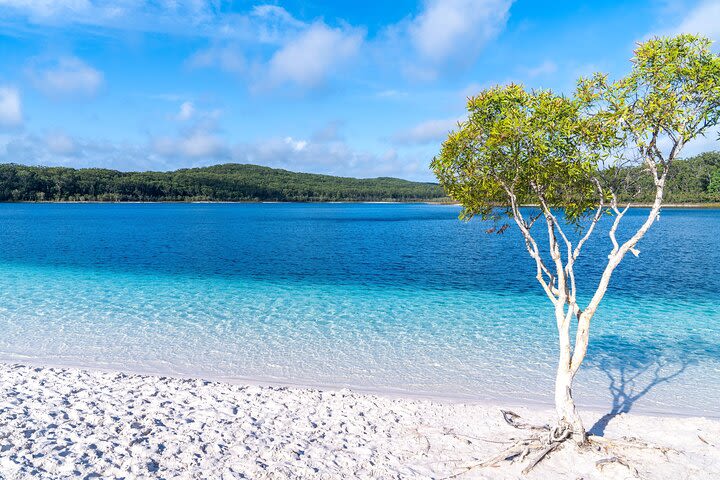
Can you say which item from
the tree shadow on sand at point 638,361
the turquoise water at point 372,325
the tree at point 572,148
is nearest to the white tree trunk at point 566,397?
the tree at point 572,148

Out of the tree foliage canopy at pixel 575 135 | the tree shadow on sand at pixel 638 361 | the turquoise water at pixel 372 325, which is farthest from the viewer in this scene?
the turquoise water at pixel 372 325

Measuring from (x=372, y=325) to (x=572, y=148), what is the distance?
33.2ft

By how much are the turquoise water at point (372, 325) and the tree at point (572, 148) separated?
4.15 metres

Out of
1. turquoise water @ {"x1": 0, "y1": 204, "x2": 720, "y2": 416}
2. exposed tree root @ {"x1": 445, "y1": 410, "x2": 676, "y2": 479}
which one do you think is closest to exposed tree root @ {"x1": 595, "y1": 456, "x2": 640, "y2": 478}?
exposed tree root @ {"x1": 445, "y1": 410, "x2": 676, "y2": 479}

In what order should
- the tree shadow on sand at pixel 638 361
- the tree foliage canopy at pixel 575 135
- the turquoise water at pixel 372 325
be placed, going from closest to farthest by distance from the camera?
the tree foliage canopy at pixel 575 135 → the tree shadow on sand at pixel 638 361 → the turquoise water at pixel 372 325

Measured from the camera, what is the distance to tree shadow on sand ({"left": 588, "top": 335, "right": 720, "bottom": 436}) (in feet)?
34.1

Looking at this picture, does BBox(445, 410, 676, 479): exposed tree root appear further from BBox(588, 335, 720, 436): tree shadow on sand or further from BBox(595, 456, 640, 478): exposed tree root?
BBox(588, 335, 720, 436): tree shadow on sand

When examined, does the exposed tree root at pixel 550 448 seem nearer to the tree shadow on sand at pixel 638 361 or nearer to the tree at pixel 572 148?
the tree at pixel 572 148

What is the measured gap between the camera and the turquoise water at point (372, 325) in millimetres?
11219

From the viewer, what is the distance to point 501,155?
7559mm

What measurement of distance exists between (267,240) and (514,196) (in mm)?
42276

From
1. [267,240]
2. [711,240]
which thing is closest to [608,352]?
[267,240]

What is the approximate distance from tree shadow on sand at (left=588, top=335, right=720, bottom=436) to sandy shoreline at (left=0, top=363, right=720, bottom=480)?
160 centimetres

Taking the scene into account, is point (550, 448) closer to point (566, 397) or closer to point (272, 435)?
point (566, 397)
